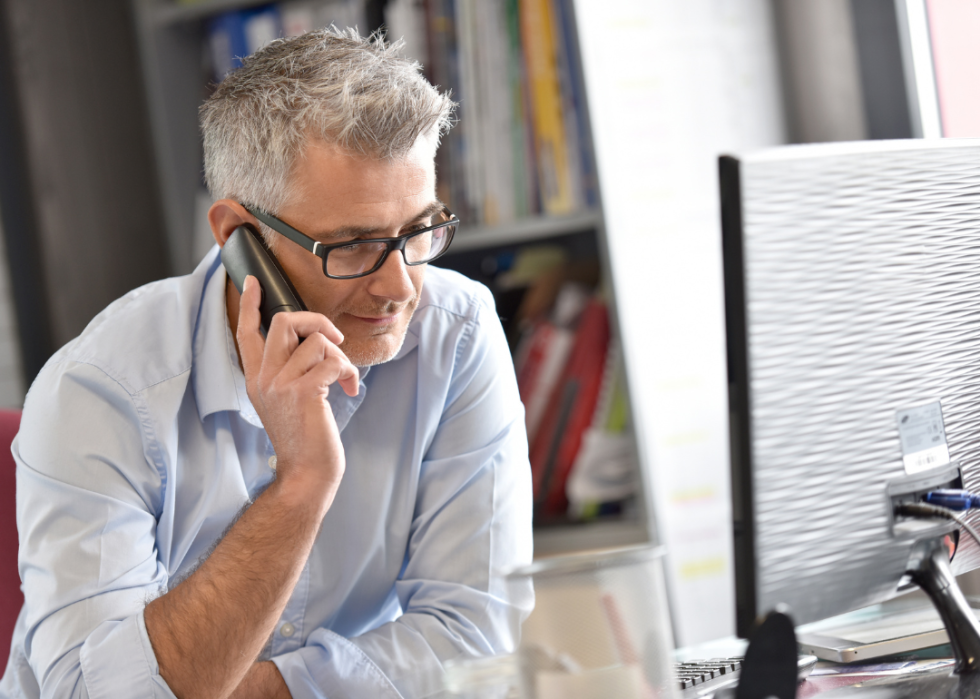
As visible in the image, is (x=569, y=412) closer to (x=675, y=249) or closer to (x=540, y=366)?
(x=540, y=366)

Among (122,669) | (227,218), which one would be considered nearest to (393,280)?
(227,218)

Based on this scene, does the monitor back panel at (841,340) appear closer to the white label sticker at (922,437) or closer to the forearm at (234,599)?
the white label sticker at (922,437)

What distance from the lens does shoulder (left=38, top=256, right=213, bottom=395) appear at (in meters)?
1.06

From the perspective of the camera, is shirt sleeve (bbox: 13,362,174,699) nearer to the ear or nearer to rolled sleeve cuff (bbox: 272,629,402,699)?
rolled sleeve cuff (bbox: 272,629,402,699)

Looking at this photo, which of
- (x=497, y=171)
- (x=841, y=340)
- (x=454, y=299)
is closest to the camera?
(x=841, y=340)

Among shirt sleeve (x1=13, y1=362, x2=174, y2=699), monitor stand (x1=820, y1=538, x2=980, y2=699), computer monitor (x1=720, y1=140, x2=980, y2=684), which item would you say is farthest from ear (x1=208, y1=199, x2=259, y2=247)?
monitor stand (x1=820, y1=538, x2=980, y2=699)

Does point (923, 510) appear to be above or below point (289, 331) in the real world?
below

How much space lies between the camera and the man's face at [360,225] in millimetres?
Result: 1049

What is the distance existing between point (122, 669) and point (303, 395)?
33cm

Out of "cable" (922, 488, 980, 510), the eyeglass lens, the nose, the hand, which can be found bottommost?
"cable" (922, 488, 980, 510)

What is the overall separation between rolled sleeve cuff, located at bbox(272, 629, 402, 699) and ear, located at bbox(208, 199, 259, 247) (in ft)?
1.72

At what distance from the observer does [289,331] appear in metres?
1.01

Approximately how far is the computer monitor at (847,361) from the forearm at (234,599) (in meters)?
0.50

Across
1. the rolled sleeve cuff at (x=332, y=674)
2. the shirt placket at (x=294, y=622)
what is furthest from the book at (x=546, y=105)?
the rolled sleeve cuff at (x=332, y=674)
